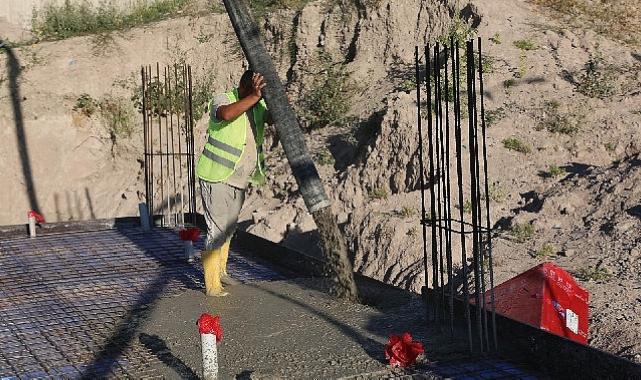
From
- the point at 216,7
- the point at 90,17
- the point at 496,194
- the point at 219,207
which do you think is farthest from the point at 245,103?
the point at 90,17

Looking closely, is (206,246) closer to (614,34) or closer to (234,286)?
(234,286)

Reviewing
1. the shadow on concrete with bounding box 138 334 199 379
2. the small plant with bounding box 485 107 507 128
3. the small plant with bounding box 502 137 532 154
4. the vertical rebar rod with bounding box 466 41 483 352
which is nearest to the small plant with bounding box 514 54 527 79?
the small plant with bounding box 485 107 507 128

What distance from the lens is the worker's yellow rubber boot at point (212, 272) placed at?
577 cm

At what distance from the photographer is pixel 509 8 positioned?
11.2 m

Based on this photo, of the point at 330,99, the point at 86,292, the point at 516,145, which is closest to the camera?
the point at 86,292

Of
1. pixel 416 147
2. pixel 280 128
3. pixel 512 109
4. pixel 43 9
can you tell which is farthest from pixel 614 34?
pixel 43 9

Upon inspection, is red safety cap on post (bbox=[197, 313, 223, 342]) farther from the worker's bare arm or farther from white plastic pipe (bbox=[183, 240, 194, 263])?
white plastic pipe (bbox=[183, 240, 194, 263])

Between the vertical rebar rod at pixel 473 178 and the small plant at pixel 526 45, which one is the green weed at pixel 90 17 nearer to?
the small plant at pixel 526 45

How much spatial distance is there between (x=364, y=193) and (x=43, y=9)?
9432 mm

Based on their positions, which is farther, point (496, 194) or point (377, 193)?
point (377, 193)

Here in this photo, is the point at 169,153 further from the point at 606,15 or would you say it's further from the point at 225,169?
the point at 606,15

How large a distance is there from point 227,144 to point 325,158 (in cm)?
460

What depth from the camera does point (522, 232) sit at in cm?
702

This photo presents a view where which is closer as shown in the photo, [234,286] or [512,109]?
[234,286]
